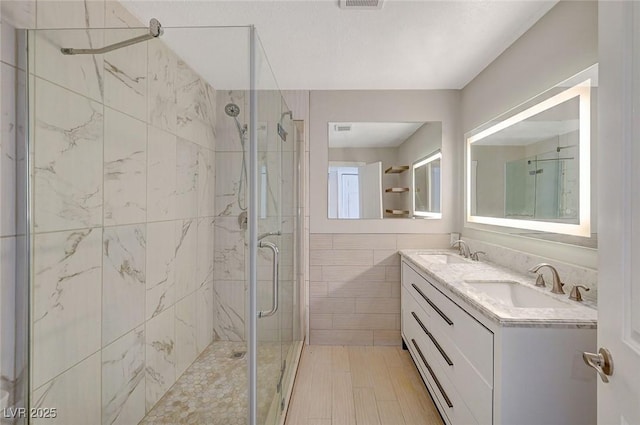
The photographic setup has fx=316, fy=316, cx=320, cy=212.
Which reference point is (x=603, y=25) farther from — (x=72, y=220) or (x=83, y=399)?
(x=83, y=399)

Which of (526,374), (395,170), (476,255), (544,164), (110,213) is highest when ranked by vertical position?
(395,170)

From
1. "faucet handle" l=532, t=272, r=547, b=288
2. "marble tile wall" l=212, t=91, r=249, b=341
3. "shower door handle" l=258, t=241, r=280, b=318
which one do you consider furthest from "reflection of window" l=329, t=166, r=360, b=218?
"marble tile wall" l=212, t=91, r=249, b=341

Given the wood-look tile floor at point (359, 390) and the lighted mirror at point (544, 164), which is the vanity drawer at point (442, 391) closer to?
the wood-look tile floor at point (359, 390)

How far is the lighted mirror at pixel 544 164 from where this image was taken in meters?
1.56

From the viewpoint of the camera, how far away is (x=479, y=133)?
265cm

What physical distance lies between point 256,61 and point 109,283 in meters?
1.23

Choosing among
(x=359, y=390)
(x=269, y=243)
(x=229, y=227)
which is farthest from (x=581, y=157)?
(x=359, y=390)

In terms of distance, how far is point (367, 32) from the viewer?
2.04m

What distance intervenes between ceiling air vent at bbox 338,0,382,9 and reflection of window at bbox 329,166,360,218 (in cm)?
153

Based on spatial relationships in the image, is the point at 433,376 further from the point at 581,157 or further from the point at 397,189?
the point at 397,189

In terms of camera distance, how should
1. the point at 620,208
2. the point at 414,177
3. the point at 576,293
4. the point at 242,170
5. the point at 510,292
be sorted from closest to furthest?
1. the point at 620,208
2. the point at 242,170
3. the point at 576,293
4. the point at 510,292
5. the point at 414,177

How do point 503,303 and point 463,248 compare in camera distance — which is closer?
point 503,303

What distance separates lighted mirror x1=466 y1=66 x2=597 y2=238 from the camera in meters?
1.56

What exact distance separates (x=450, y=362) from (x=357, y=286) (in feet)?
4.68
